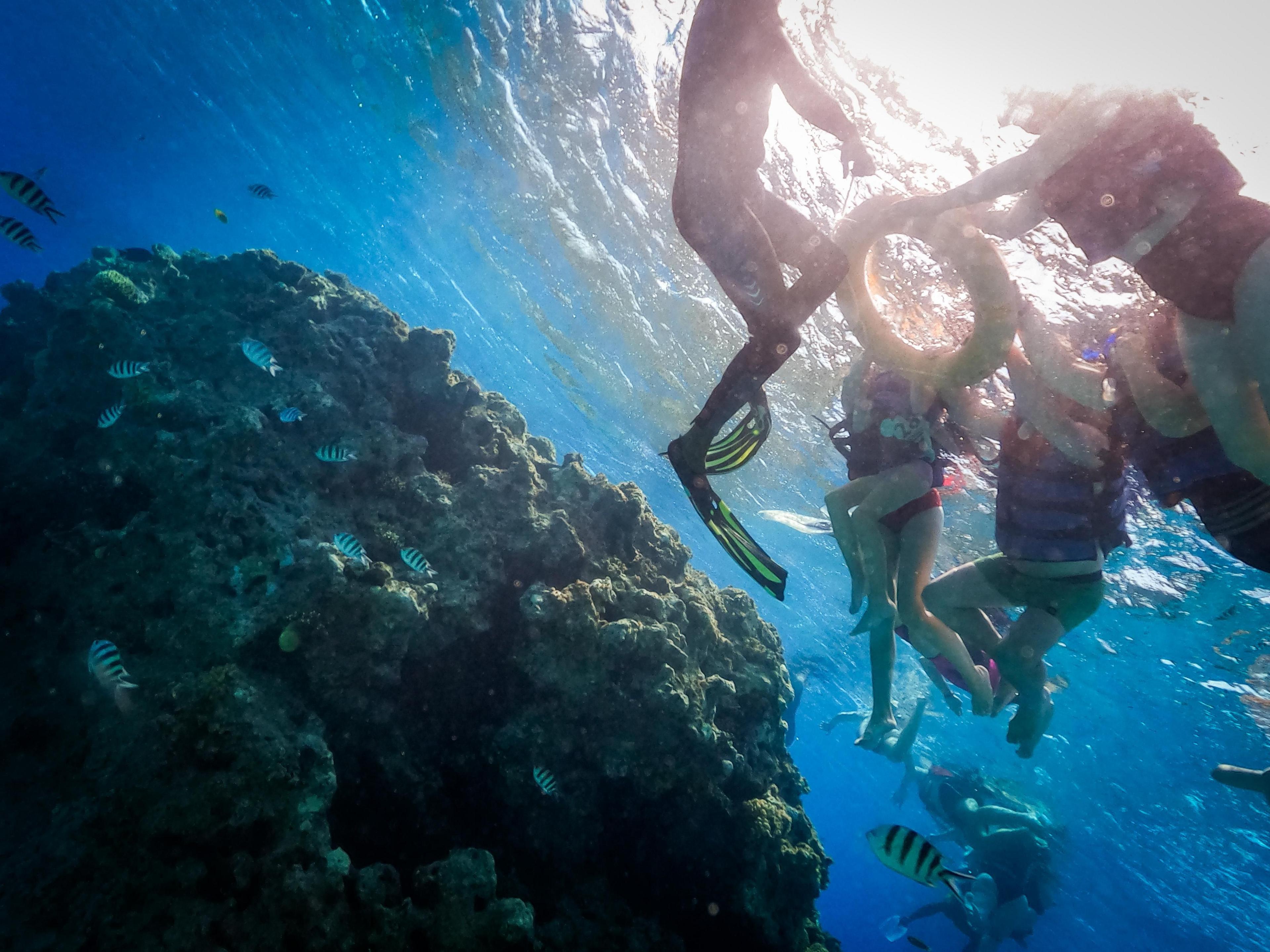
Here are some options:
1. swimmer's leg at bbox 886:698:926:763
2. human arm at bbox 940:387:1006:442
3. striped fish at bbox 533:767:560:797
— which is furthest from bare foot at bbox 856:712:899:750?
swimmer's leg at bbox 886:698:926:763

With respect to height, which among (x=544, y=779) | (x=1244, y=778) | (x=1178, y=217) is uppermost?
(x=1178, y=217)

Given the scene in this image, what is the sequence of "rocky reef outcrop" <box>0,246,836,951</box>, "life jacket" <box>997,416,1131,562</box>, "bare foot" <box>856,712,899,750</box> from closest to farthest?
"rocky reef outcrop" <box>0,246,836,951</box> < "life jacket" <box>997,416,1131,562</box> < "bare foot" <box>856,712,899,750</box>

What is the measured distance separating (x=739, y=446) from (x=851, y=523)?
8.13ft

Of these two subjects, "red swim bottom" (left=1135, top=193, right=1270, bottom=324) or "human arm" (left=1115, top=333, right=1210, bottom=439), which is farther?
"human arm" (left=1115, top=333, right=1210, bottom=439)

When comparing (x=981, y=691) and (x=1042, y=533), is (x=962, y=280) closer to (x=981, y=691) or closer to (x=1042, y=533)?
(x=1042, y=533)

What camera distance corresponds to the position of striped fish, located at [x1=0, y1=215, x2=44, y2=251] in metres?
6.35

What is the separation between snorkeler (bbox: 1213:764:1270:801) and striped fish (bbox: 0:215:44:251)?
12877 millimetres

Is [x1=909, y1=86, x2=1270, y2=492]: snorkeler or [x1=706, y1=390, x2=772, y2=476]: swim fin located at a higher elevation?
[x1=909, y1=86, x2=1270, y2=492]: snorkeler

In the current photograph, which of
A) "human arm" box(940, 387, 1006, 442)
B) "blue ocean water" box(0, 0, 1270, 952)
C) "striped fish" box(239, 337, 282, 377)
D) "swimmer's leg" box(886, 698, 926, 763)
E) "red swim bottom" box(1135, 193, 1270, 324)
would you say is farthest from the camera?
"swimmer's leg" box(886, 698, 926, 763)

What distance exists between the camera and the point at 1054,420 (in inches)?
183

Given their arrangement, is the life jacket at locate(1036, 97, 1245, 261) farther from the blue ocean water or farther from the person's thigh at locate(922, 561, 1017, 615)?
the blue ocean water

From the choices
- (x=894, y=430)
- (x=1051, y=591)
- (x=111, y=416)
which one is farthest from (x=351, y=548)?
(x=1051, y=591)

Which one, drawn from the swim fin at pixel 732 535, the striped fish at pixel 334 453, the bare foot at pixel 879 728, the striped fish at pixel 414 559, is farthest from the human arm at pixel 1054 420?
the striped fish at pixel 334 453

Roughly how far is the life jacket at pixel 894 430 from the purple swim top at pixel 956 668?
1.97 metres
